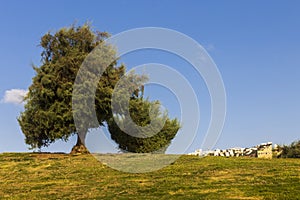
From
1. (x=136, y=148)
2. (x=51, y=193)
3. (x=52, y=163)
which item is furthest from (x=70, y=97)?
(x=51, y=193)

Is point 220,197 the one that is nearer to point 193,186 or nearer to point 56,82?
point 193,186

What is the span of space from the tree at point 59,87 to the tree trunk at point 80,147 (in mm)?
132

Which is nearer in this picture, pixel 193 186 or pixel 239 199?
pixel 239 199

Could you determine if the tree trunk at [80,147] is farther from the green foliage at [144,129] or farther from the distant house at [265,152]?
the distant house at [265,152]

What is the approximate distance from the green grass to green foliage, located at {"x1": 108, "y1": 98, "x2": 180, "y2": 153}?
18.5 meters

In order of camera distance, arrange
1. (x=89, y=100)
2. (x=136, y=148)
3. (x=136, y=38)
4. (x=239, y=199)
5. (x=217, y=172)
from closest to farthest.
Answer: (x=239, y=199) < (x=217, y=172) < (x=136, y=38) < (x=89, y=100) < (x=136, y=148)

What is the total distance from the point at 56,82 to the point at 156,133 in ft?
73.7

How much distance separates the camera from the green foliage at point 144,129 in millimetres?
53125

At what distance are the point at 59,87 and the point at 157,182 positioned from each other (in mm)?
24465

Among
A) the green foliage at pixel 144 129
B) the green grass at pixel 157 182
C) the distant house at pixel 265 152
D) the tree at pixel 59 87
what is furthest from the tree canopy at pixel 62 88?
the distant house at pixel 265 152

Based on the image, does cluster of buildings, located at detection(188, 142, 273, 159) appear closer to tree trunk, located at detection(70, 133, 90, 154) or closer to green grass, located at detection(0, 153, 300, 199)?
green grass, located at detection(0, 153, 300, 199)

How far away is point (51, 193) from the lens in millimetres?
22969

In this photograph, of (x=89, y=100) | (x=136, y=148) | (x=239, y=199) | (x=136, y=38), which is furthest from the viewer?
(x=136, y=148)

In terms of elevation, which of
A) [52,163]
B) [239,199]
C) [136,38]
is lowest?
[239,199]
